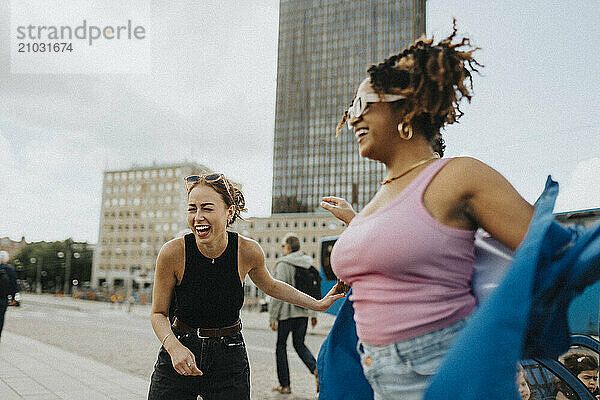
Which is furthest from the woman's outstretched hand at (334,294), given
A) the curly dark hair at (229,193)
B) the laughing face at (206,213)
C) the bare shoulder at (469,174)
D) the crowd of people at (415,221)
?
the bare shoulder at (469,174)

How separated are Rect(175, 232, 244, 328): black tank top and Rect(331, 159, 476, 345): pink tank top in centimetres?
152

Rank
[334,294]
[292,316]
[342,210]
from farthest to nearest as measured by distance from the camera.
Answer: [292,316], [334,294], [342,210]

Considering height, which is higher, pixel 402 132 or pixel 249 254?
pixel 402 132

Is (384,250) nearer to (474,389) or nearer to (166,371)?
(474,389)

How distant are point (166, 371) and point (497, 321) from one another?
2058mm

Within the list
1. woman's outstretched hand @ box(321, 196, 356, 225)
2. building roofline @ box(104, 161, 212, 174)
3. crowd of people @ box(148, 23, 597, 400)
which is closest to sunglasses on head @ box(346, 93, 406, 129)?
crowd of people @ box(148, 23, 597, 400)

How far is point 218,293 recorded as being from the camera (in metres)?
3.00

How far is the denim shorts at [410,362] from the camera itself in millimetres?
1520

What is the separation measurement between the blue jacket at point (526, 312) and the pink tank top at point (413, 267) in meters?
0.19

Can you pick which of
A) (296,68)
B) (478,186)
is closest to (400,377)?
(478,186)

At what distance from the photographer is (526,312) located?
130cm

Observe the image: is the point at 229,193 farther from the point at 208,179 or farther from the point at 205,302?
the point at 205,302

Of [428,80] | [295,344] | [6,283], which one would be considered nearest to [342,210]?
[428,80]

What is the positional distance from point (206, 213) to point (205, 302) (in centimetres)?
47
